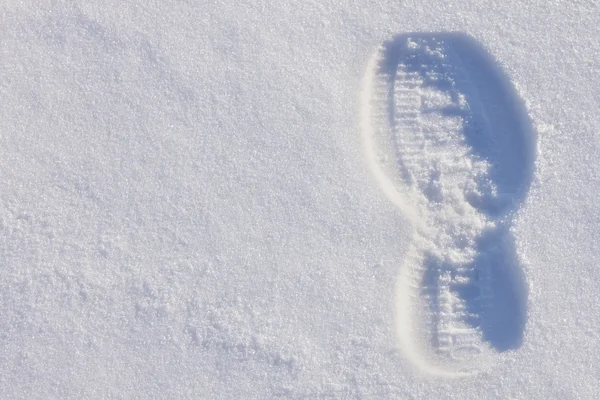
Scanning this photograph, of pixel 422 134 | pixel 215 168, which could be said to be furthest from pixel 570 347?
pixel 215 168

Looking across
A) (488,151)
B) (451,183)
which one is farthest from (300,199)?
(488,151)

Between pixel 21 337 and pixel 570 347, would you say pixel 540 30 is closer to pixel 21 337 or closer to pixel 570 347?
pixel 570 347

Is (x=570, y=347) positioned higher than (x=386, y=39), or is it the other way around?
(x=386, y=39)

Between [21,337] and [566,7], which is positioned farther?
[566,7]
